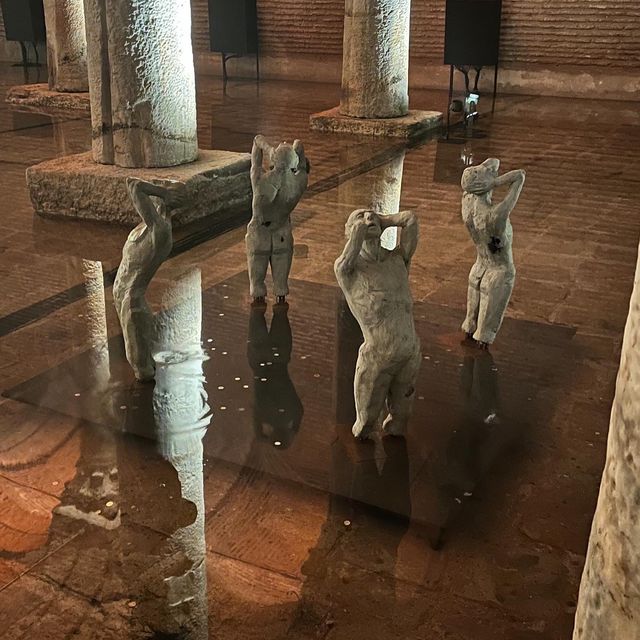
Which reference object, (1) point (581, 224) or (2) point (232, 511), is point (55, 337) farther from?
(1) point (581, 224)

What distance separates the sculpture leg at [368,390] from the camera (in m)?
→ 3.56

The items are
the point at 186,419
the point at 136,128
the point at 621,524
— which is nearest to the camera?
the point at 621,524

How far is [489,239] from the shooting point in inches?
177

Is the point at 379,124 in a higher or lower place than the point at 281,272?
higher

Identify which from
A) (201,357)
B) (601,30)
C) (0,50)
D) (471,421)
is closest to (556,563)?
(471,421)

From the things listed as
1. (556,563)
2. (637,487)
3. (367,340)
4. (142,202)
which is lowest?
(556,563)

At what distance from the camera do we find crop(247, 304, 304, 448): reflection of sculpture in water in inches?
153

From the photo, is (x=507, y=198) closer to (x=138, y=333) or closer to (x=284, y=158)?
(x=284, y=158)

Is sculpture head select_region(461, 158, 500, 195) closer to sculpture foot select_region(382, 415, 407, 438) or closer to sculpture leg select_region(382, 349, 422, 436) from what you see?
sculpture leg select_region(382, 349, 422, 436)

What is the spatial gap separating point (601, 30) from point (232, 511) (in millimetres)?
13308

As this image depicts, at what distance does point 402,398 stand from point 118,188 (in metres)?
4.22

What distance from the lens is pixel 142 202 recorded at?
13.4 feet

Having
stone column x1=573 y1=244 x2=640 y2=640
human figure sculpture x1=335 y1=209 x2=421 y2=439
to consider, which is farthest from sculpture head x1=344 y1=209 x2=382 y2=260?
stone column x1=573 y1=244 x2=640 y2=640

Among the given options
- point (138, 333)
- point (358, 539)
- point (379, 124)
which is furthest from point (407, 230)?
point (379, 124)
